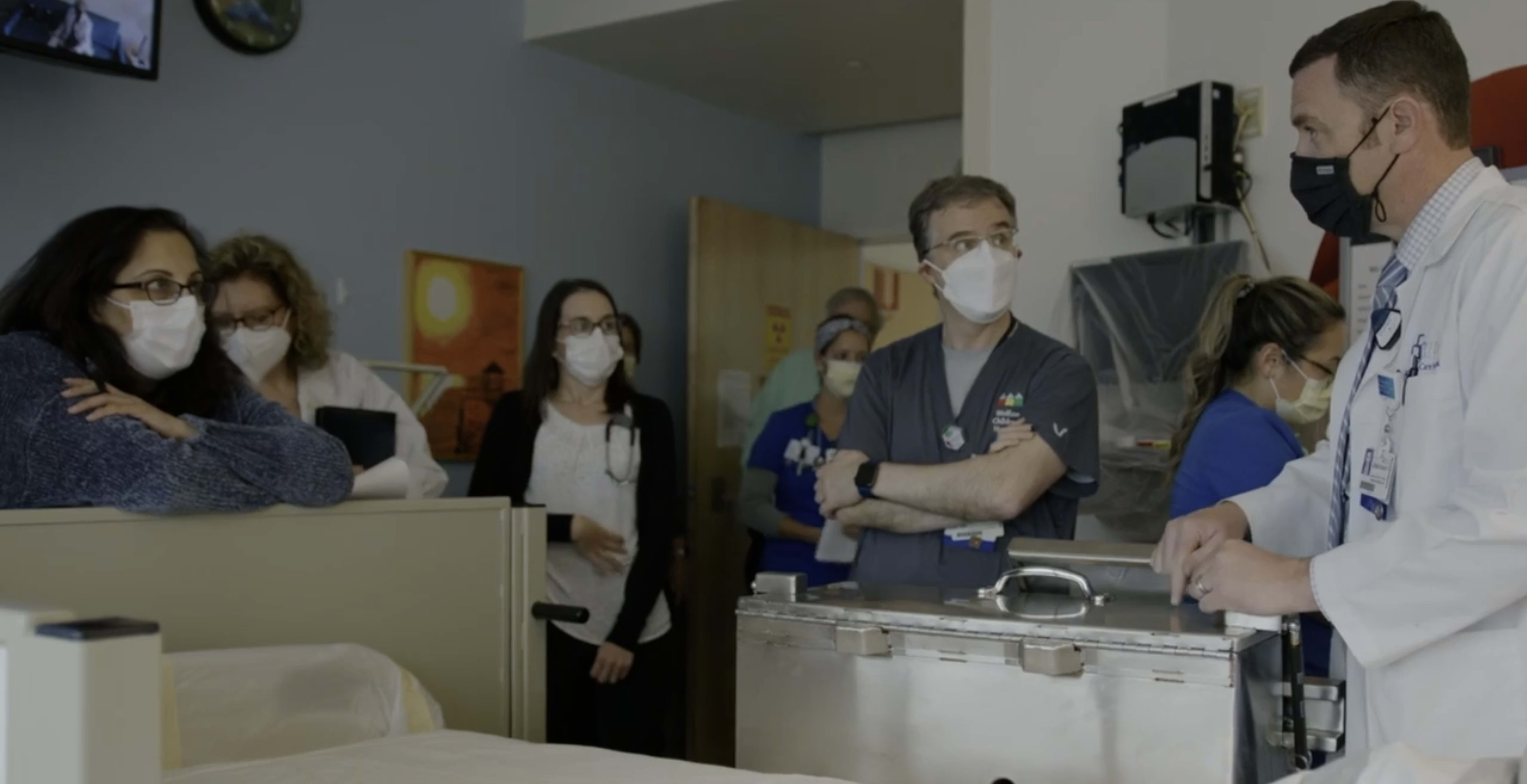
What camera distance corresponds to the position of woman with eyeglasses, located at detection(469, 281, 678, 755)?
10.0ft

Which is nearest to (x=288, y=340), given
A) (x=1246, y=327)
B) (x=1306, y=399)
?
(x=1246, y=327)

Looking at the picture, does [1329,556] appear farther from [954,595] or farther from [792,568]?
[792,568]

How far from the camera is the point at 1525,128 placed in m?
2.81

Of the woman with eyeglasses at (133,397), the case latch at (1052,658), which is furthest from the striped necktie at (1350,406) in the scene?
the woman with eyeglasses at (133,397)

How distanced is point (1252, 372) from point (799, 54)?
2.73 m

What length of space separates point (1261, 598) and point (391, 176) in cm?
326

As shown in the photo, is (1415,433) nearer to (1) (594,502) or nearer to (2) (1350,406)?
(2) (1350,406)

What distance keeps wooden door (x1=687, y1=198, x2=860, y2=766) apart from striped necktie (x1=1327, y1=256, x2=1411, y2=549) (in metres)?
3.47

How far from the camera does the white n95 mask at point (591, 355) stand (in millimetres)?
3100

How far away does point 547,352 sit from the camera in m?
3.15

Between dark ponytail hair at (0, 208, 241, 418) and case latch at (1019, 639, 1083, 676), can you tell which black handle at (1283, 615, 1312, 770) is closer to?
case latch at (1019, 639, 1083, 676)

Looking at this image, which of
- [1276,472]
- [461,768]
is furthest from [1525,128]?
[461,768]

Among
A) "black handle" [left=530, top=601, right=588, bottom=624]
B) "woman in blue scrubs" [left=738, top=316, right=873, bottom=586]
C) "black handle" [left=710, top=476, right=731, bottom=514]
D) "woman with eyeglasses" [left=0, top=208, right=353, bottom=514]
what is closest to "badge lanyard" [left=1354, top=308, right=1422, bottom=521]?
"black handle" [left=530, top=601, right=588, bottom=624]

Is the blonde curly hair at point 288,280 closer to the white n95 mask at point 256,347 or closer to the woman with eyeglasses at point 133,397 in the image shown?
the white n95 mask at point 256,347
